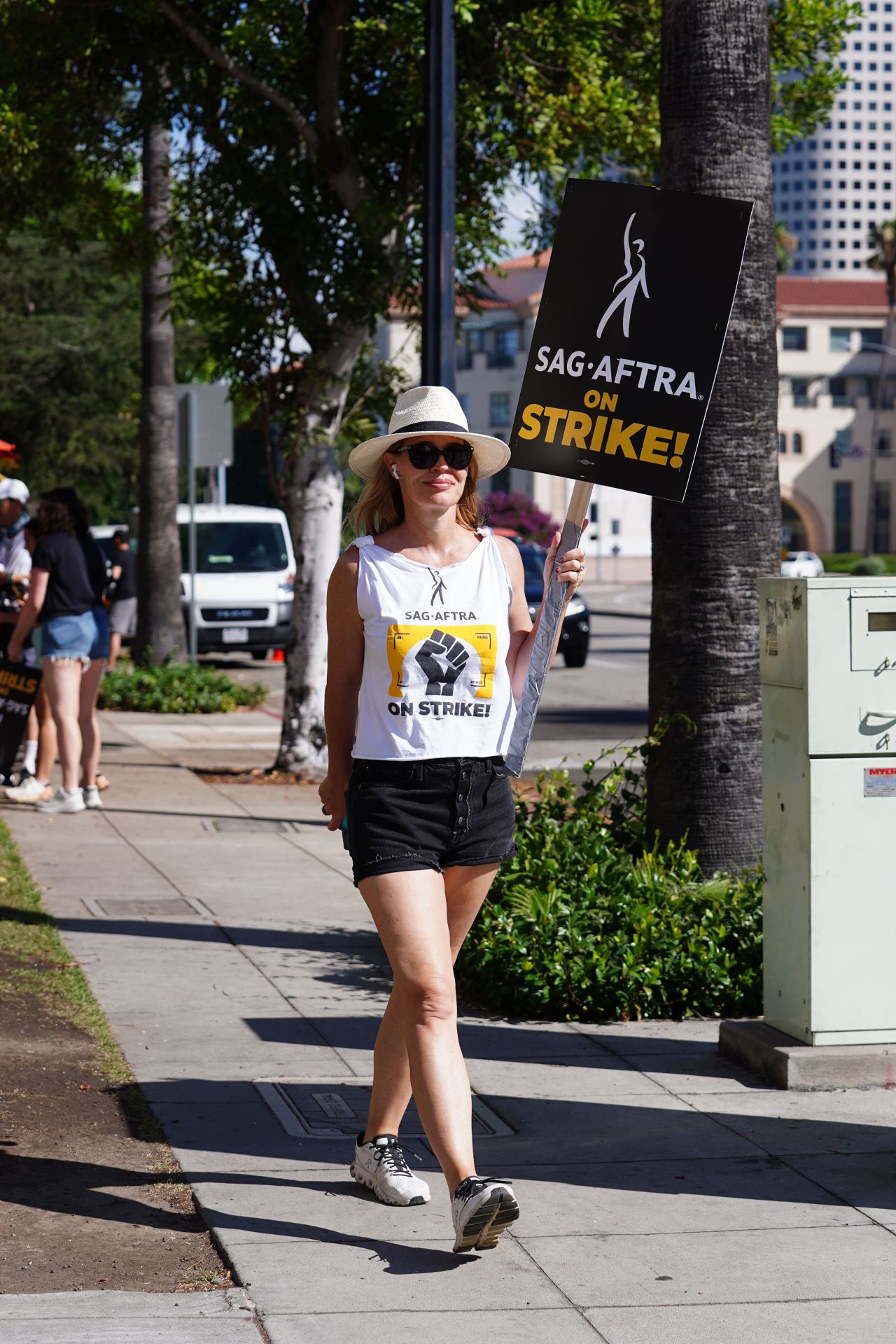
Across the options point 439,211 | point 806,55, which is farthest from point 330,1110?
point 806,55

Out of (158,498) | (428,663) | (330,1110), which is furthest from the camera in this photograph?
(158,498)

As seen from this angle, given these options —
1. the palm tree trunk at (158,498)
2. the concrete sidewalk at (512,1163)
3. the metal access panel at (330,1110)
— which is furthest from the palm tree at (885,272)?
the metal access panel at (330,1110)

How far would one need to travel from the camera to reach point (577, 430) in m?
4.84

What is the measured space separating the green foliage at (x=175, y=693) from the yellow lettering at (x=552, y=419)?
1411 centimetres

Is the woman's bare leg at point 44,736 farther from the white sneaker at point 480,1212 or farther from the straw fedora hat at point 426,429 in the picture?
the white sneaker at point 480,1212

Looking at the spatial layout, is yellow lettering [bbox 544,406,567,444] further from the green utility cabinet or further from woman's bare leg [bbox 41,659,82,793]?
woman's bare leg [bbox 41,659,82,793]

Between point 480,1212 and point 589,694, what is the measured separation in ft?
58.7

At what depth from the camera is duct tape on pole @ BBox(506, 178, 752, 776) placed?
4.78 meters

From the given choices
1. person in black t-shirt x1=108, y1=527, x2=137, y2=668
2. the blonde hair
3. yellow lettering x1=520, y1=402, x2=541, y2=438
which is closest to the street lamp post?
yellow lettering x1=520, y1=402, x2=541, y2=438

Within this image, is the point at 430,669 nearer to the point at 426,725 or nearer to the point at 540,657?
the point at 426,725

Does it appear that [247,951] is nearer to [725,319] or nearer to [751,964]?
[751,964]

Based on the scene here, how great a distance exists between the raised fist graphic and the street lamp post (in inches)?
188

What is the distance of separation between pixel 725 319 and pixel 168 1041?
2916mm

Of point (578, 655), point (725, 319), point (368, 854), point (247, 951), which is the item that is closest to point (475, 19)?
point (247, 951)
